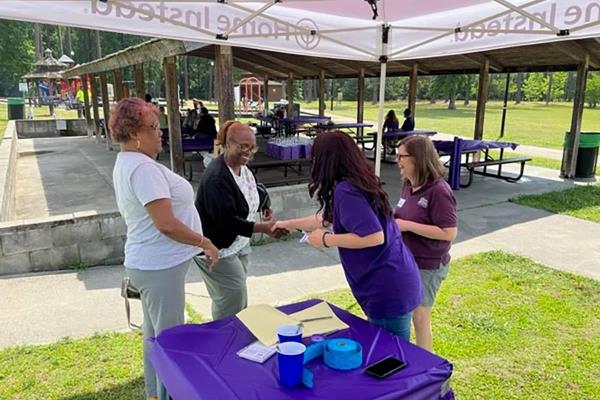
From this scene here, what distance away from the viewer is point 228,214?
2.53 m

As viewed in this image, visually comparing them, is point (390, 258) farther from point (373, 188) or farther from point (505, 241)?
point (505, 241)

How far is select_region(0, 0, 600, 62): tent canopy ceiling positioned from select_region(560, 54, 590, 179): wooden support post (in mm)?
6447

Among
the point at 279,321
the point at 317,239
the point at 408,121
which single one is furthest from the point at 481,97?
the point at 279,321

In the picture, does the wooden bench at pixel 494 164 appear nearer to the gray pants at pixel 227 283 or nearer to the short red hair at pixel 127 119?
the gray pants at pixel 227 283

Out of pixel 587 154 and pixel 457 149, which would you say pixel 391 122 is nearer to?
pixel 457 149

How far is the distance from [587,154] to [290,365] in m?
10.3

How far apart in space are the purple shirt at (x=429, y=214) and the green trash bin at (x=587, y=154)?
865cm

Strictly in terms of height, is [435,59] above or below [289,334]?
above

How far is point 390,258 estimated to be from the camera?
6.89 ft

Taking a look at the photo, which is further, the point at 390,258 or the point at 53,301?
the point at 53,301

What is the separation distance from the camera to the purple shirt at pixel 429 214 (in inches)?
102

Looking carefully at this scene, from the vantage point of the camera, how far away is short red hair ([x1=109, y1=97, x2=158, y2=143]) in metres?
2.09

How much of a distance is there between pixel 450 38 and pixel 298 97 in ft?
188

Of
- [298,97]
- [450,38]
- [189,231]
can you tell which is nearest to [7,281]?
[189,231]
